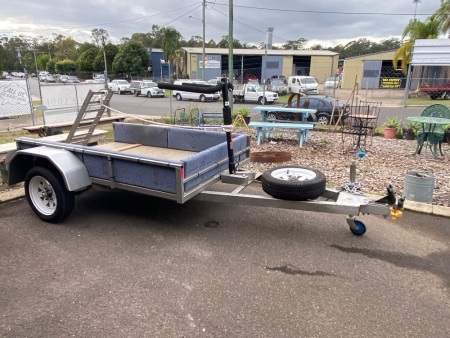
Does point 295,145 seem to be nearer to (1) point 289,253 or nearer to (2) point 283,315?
(1) point 289,253

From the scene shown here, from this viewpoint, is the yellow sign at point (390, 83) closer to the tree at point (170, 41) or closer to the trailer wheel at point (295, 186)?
the tree at point (170, 41)

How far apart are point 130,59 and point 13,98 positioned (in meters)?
47.1

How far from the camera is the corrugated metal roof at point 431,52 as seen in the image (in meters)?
9.09

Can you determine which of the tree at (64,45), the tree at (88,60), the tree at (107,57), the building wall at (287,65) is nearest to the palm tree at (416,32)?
the building wall at (287,65)

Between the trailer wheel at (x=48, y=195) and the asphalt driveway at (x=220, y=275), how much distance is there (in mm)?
153

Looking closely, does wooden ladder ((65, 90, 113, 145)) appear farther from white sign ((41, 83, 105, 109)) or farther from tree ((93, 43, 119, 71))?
tree ((93, 43, 119, 71))

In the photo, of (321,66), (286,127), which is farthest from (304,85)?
(286,127)

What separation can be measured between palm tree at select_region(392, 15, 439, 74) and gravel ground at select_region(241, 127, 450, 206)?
994 inches

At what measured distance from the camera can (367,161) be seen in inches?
289

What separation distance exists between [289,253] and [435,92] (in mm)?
29120

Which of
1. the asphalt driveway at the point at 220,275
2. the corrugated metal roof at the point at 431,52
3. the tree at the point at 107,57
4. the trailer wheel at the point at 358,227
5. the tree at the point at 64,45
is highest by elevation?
the tree at the point at 64,45

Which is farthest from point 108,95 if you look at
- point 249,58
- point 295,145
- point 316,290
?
point 249,58

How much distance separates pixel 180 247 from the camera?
3.60m

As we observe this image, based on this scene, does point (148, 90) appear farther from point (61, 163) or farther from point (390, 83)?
point (61, 163)
